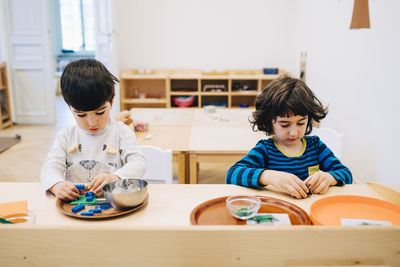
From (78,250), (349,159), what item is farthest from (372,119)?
(78,250)

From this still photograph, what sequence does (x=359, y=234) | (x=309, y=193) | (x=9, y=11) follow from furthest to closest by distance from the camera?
(x=9, y=11)
(x=309, y=193)
(x=359, y=234)

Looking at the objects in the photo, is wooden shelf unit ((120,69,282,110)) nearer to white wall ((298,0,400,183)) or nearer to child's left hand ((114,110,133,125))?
white wall ((298,0,400,183))

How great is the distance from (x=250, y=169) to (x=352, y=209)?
1.04 ft

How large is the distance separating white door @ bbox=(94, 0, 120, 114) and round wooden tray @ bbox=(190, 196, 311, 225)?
3.77 metres

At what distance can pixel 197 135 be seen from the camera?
2270 mm

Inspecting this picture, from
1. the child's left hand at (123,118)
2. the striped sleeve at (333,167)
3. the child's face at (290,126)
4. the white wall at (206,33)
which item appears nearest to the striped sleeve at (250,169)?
the child's face at (290,126)

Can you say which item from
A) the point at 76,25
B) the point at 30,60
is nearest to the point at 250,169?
the point at 30,60

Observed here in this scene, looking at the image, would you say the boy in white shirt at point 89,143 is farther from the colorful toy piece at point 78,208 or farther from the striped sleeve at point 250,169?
the striped sleeve at point 250,169

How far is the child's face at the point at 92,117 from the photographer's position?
1.19 metres

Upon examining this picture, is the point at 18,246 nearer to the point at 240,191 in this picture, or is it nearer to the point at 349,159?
the point at 240,191

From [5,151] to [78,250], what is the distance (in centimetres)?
375

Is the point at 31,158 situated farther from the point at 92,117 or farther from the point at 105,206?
the point at 105,206

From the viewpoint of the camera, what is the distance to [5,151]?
157 inches

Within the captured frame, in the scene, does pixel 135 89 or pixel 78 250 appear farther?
pixel 135 89
